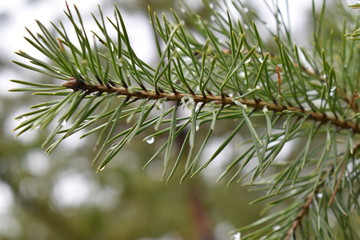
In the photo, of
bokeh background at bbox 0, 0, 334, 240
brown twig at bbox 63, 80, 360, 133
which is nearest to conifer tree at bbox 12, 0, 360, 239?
brown twig at bbox 63, 80, 360, 133

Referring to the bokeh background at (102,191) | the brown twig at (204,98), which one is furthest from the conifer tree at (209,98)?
the bokeh background at (102,191)

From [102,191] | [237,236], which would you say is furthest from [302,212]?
[102,191]

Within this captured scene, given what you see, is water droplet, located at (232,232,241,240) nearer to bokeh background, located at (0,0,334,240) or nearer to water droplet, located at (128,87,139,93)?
water droplet, located at (128,87,139,93)

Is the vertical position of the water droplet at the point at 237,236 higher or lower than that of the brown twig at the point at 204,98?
lower

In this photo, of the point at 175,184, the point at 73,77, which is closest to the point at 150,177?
the point at 175,184

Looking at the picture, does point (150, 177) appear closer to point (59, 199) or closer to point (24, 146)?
point (59, 199)

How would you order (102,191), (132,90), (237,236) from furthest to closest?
(102,191) → (237,236) → (132,90)

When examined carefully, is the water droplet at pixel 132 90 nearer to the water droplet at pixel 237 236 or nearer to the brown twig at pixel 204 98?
the brown twig at pixel 204 98

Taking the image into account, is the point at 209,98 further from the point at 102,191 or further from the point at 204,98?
the point at 102,191
